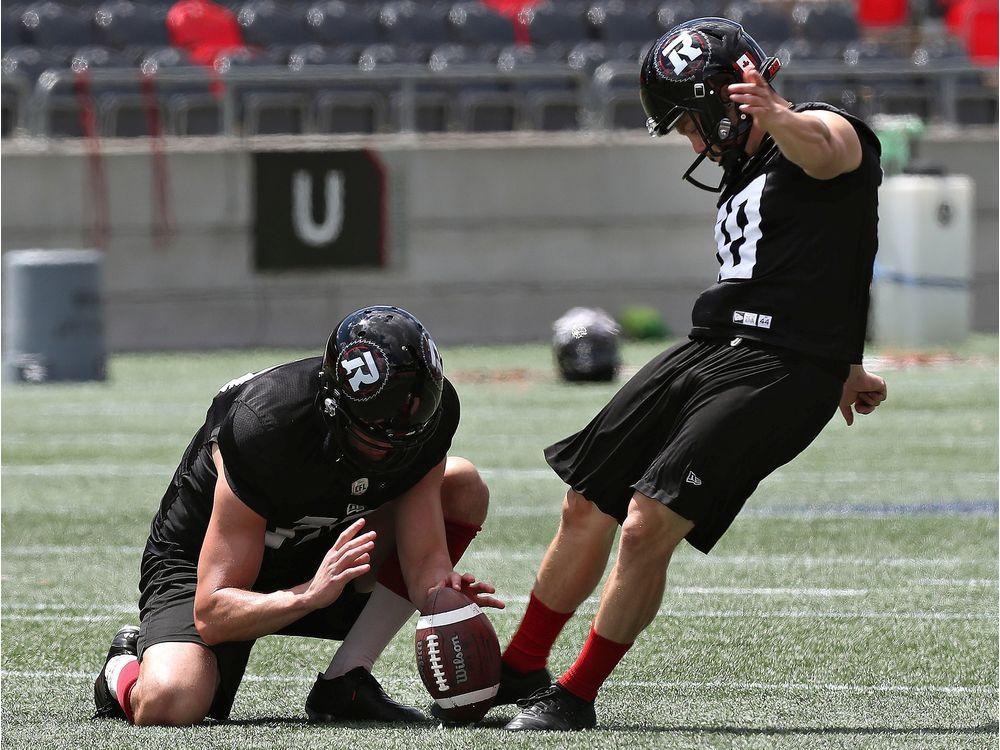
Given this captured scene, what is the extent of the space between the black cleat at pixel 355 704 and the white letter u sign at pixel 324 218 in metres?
13.0

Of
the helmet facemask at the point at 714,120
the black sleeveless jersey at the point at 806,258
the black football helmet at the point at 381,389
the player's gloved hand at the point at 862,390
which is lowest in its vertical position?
the player's gloved hand at the point at 862,390

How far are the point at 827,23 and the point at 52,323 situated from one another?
10.0 m

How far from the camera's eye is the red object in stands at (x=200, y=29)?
18.5 metres

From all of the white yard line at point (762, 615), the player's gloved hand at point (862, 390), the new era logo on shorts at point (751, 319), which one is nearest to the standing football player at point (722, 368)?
the new era logo on shorts at point (751, 319)

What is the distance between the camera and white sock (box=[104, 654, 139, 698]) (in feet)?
15.4

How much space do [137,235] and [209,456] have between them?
13.2 meters

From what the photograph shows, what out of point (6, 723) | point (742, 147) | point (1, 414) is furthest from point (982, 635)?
point (1, 414)

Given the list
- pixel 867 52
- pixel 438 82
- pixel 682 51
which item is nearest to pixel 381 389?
pixel 682 51

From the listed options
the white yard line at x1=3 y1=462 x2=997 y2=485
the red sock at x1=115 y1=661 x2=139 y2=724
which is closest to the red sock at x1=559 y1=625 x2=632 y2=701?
the red sock at x1=115 y1=661 x2=139 y2=724

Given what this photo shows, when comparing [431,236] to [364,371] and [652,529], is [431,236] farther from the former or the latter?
[364,371]

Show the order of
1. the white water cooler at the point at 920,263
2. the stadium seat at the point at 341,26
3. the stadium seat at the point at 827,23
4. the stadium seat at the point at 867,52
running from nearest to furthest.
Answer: the white water cooler at the point at 920,263 → the stadium seat at the point at 867,52 → the stadium seat at the point at 341,26 → the stadium seat at the point at 827,23

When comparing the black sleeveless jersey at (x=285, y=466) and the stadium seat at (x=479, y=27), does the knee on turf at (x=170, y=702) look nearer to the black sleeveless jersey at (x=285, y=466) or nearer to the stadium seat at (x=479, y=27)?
the black sleeveless jersey at (x=285, y=466)

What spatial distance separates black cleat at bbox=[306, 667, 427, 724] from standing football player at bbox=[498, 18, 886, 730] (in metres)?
0.31

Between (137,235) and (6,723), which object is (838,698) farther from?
(137,235)
